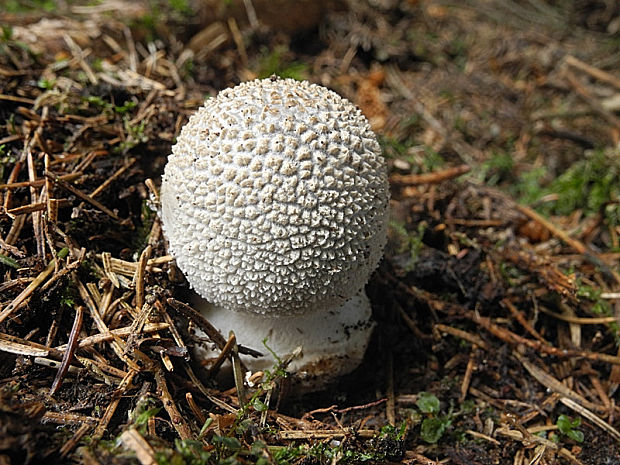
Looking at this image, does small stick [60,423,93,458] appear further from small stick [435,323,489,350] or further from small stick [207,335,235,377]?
small stick [435,323,489,350]

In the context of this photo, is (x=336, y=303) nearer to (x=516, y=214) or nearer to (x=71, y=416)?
(x=71, y=416)

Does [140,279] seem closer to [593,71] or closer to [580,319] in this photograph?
[580,319]

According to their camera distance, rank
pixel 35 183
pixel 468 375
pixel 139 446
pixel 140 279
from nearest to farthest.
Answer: pixel 139 446, pixel 140 279, pixel 35 183, pixel 468 375

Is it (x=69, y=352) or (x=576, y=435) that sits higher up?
(x=69, y=352)

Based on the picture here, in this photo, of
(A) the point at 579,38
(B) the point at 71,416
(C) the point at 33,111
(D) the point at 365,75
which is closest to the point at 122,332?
(B) the point at 71,416

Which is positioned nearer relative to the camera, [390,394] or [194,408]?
[194,408]

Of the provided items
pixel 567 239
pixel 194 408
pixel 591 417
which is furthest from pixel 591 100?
pixel 194 408

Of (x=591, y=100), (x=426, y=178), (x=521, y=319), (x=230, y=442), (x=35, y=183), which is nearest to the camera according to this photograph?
(x=230, y=442)
